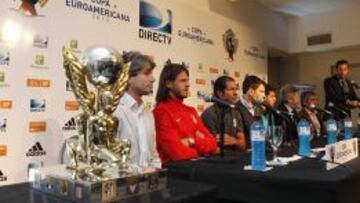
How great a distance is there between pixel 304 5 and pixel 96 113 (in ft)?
15.7

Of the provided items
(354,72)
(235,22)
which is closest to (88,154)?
(235,22)

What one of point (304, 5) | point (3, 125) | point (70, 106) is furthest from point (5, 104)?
point (304, 5)

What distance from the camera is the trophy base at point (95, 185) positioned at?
2.52 ft

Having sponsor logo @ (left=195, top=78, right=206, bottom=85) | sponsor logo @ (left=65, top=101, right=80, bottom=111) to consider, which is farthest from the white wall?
sponsor logo @ (left=65, top=101, right=80, bottom=111)

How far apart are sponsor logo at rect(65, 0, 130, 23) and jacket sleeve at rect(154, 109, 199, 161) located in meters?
1.06

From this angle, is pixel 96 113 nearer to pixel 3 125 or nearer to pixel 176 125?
pixel 176 125

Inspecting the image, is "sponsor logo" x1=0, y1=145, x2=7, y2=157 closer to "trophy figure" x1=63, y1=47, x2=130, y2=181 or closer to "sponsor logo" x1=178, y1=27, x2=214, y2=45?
"trophy figure" x1=63, y1=47, x2=130, y2=181

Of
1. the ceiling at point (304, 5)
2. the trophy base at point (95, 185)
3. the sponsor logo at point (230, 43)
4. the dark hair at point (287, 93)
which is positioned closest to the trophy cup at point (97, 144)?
the trophy base at point (95, 185)

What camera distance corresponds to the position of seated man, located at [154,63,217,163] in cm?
180

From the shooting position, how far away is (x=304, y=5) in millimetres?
5145

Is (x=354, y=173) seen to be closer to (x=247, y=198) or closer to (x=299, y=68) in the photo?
(x=247, y=198)

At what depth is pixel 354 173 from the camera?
1230 mm

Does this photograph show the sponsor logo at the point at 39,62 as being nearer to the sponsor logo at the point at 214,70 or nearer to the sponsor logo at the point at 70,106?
the sponsor logo at the point at 70,106

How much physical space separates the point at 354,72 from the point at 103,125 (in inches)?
→ 215
